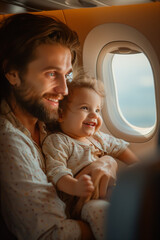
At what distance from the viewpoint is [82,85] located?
4.10 feet

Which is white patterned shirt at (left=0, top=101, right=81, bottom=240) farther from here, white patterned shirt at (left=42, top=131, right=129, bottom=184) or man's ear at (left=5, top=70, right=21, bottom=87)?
man's ear at (left=5, top=70, right=21, bottom=87)

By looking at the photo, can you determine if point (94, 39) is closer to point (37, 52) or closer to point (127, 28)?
point (127, 28)

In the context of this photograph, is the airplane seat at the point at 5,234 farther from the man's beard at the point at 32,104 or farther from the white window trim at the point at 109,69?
the white window trim at the point at 109,69

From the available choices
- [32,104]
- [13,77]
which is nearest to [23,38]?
[13,77]

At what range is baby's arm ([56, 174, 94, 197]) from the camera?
115 cm

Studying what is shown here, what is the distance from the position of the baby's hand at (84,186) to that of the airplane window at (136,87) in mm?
302

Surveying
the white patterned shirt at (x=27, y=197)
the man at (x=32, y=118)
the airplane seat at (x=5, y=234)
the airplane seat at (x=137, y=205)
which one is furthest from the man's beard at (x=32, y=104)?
the airplane seat at (x=137, y=205)

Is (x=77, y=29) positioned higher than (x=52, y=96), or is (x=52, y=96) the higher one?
(x=77, y=29)

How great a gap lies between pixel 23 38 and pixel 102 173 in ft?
2.02

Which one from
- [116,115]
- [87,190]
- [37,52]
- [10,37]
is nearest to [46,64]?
[37,52]

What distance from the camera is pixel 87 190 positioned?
1.15 metres

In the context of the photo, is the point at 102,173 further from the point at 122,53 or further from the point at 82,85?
the point at 122,53

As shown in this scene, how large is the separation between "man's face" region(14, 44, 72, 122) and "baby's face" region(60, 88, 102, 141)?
0.16 feet

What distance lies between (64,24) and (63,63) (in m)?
0.17
